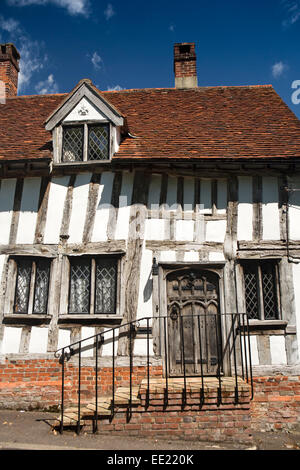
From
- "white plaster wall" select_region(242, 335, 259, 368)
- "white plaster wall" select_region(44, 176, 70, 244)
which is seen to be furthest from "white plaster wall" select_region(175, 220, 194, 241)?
"white plaster wall" select_region(44, 176, 70, 244)

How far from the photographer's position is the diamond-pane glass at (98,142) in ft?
26.5

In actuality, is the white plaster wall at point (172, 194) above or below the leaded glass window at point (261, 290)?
above

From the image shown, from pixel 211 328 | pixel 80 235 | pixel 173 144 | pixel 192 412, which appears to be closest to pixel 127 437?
pixel 192 412

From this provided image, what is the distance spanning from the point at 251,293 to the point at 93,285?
3366 mm

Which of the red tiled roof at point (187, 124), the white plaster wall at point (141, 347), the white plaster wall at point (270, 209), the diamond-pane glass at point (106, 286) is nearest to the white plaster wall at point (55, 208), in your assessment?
the red tiled roof at point (187, 124)

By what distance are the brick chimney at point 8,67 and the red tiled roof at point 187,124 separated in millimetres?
945

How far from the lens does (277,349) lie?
694cm

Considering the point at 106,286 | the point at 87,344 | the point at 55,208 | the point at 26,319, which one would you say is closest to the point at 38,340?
the point at 26,319

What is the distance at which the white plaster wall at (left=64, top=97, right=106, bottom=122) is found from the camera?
824 cm

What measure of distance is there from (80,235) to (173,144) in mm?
3020

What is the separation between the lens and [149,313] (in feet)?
23.3

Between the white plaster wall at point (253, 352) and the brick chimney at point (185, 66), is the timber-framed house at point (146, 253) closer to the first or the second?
the white plaster wall at point (253, 352)

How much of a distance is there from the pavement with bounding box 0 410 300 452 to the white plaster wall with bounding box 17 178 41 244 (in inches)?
144

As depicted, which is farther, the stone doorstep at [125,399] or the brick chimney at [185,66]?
the brick chimney at [185,66]
